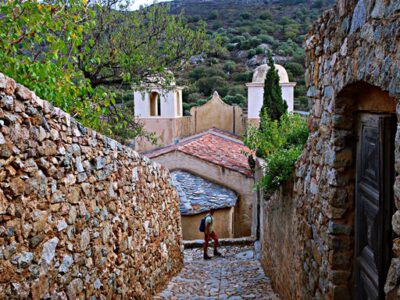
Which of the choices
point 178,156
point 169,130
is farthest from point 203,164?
point 169,130

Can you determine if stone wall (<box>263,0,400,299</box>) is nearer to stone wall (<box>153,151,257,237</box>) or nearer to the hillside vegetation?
stone wall (<box>153,151,257,237</box>)

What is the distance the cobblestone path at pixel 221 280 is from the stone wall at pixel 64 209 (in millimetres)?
1423

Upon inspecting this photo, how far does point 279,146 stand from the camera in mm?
10516

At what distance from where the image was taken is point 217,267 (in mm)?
10250

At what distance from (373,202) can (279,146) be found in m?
7.50

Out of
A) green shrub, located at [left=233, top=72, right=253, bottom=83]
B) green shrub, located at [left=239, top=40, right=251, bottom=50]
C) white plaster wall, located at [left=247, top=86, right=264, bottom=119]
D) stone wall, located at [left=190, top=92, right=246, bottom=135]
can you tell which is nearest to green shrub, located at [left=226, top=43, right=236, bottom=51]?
green shrub, located at [left=239, top=40, right=251, bottom=50]

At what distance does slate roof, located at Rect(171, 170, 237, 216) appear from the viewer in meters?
14.6

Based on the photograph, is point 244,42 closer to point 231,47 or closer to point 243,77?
point 231,47

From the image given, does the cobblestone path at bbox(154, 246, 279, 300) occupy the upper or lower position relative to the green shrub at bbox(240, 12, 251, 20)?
lower

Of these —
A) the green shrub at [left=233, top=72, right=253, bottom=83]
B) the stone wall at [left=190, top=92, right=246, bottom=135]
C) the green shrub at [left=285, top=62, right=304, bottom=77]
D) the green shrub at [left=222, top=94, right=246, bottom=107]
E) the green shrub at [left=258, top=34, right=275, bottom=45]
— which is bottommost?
the stone wall at [left=190, top=92, right=246, bottom=135]

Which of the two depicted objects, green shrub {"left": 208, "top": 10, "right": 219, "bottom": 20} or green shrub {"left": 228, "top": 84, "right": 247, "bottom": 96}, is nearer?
green shrub {"left": 228, "top": 84, "right": 247, "bottom": 96}

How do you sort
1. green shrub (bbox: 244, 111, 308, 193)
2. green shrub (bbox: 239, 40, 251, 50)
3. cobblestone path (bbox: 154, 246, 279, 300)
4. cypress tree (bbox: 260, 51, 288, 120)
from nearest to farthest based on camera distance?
1. green shrub (bbox: 244, 111, 308, 193)
2. cobblestone path (bbox: 154, 246, 279, 300)
3. cypress tree (bbox: 260, 51, 288, 120)
4. green shrub (bbox: 239, 40, 251, 50)

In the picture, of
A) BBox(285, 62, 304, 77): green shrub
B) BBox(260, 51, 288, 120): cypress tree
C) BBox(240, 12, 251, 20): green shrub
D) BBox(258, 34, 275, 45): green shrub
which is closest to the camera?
BBox(260, 51, 288, 120): cypress tree

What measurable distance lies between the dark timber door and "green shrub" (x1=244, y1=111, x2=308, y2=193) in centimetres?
250
